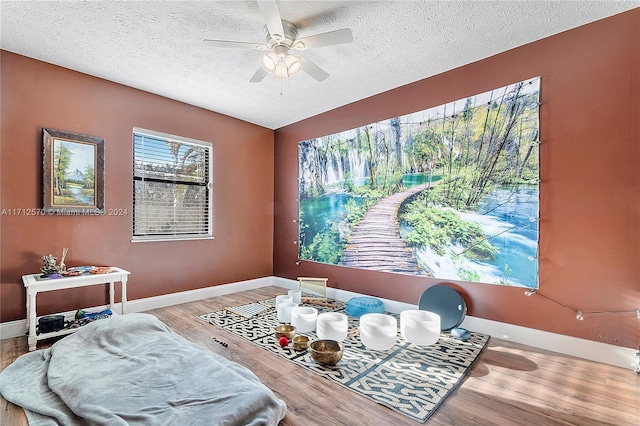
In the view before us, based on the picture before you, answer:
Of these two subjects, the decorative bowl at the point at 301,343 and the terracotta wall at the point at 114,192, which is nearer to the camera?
the decorative bowl at the point at 301,343

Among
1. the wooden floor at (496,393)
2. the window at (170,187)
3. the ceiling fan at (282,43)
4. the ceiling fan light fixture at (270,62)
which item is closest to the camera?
the wooden floor at (496,393)

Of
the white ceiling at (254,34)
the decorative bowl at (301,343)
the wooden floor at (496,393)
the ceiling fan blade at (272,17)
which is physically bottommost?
the wooden floor at (496,393)

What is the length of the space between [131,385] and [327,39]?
8.58ft

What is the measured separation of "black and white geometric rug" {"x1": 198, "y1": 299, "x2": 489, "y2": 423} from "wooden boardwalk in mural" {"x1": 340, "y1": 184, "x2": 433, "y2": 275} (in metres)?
0.88

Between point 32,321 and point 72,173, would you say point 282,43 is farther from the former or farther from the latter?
point 32,321

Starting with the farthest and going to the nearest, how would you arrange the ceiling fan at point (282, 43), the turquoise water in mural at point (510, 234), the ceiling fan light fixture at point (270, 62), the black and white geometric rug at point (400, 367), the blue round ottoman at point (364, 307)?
the blue round ottoman at point (364, 307) < the turquoise water in mural at point (510, 234) < the ceiling fan light fixture at point (270, 62) < the ceiling fan at point (282, 43) < the black and white geometric rug at point (400, 367)

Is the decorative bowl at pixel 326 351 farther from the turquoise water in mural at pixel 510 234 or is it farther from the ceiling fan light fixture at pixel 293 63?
the ceiling fan light fixture at pixel 293 63

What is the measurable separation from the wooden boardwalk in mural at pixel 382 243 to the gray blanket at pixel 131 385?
2103mm

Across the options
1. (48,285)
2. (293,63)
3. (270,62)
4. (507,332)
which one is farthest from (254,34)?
(507,332)

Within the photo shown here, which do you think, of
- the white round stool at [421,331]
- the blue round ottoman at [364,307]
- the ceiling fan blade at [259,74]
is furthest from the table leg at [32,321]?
the white round stool at [421,331]

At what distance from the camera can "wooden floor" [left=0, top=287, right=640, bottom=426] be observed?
5.30ft

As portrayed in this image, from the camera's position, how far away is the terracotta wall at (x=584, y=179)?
85.8 inches

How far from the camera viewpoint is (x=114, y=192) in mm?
3314

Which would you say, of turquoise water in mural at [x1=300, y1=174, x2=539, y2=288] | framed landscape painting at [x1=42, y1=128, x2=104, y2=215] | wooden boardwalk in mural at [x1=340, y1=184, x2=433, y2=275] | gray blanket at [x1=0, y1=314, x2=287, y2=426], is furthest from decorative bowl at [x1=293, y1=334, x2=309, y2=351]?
framed landscape painting at [x1=42, y1=128, x2=104, y2=215]
